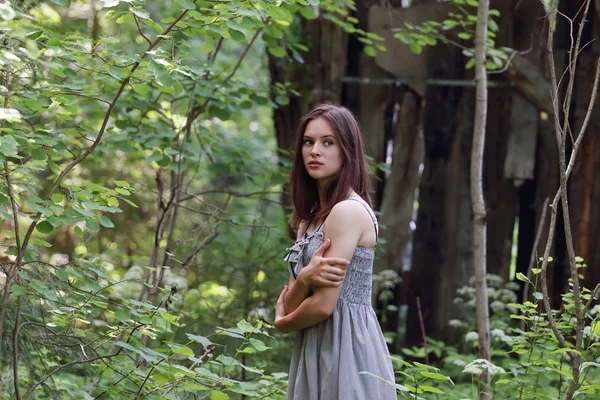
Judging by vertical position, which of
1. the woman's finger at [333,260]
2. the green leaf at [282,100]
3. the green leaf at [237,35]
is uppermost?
the green leaf at [237,35]

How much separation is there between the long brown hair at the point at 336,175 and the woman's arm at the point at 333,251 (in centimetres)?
10

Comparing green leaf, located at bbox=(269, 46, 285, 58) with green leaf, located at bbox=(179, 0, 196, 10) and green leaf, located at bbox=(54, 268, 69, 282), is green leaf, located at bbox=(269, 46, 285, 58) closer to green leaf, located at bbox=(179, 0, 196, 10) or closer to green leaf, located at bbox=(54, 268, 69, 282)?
green leaf, located at bbox=(179, 0, 196, 10)

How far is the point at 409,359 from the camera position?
587 cm

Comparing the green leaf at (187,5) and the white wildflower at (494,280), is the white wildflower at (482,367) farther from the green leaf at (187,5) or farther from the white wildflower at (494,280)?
the white wildflower at (494,280)

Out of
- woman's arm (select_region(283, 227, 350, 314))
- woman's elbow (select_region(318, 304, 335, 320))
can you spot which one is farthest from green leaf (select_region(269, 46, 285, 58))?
woman's elbow (select_region(318, 304, 335, 320))

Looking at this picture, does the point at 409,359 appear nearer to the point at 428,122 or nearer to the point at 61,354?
the point at 428,122

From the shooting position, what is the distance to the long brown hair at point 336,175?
106 inches

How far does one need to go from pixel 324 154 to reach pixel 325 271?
48 cm

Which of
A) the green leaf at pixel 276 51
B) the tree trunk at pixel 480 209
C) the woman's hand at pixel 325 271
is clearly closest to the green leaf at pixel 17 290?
the woman's hand at pixel 325 271

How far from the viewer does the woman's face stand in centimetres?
271

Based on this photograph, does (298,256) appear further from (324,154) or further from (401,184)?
(401,184)

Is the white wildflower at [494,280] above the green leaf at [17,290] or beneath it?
beneath

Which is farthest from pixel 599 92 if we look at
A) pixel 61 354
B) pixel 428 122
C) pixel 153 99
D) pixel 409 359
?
pixel 61 354

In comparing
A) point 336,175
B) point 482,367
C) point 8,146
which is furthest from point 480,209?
point 8,146
